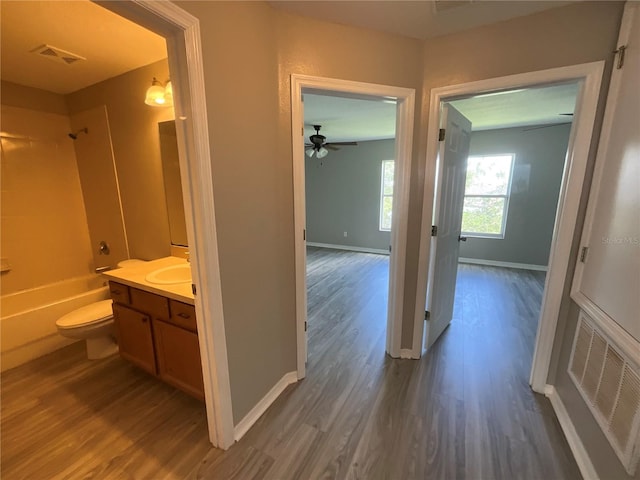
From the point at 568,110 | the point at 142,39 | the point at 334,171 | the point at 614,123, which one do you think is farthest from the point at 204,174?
the point at 334,171

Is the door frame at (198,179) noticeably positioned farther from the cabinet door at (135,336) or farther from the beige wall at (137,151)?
the beige wall at (137,151)

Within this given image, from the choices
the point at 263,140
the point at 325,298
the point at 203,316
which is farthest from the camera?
the point at 325,298

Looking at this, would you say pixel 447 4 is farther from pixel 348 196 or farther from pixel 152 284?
pixel 348 196

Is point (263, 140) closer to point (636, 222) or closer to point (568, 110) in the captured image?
point (636, 222)

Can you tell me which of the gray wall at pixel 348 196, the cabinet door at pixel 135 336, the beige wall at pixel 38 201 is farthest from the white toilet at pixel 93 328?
the gray wall at pixel 348 196

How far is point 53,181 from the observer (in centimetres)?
261

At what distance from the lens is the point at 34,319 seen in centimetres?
225

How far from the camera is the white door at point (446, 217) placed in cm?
194

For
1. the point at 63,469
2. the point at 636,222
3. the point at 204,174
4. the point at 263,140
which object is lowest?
the point at 63,469

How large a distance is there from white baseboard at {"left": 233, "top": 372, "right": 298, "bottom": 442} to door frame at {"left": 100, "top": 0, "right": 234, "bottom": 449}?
0.09 metres

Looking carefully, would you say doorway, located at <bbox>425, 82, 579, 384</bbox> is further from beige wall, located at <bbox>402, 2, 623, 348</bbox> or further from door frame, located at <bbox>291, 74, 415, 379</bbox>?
beige wall, located at <bbox>402, 2, 623, 348</bbox>

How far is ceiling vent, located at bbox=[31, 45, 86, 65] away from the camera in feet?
5.65

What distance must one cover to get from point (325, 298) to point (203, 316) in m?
2.27

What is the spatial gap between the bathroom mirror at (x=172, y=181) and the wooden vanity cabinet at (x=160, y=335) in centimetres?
58
